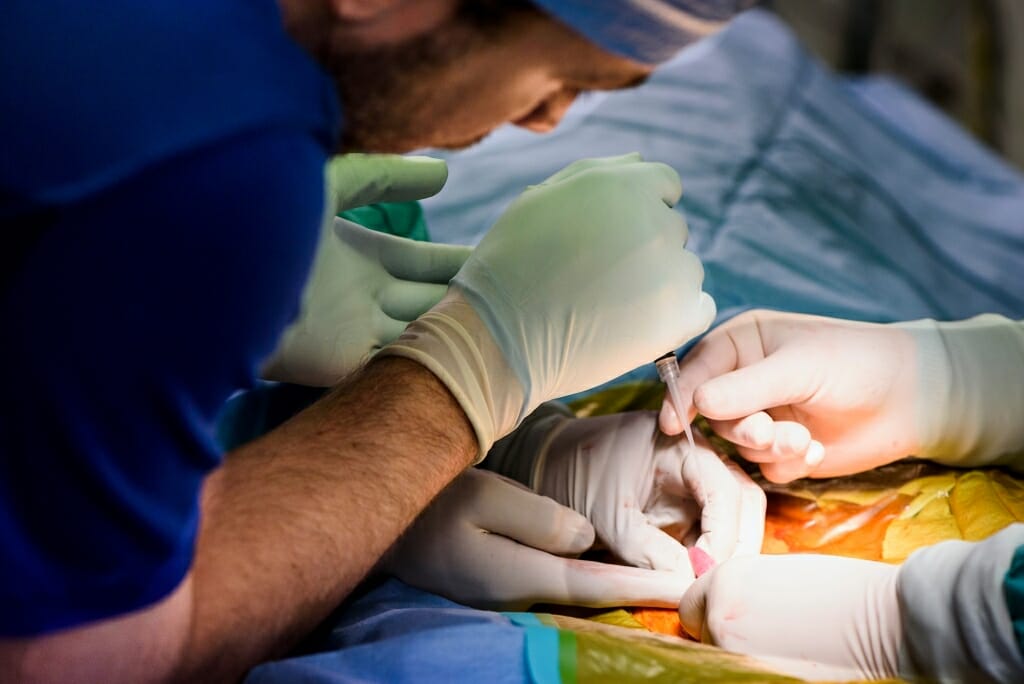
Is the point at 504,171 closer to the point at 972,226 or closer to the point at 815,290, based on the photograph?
the point at 815,290

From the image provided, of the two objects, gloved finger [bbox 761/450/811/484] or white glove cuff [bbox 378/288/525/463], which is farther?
gloved finger [bbox 761/450/811/484]

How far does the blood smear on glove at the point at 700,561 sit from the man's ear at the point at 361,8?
538 mm

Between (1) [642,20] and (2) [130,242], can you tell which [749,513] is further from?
(2) [130,242]

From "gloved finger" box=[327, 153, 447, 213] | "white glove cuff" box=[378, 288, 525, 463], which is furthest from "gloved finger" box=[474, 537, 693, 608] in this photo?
"gloved finger" box=[327, 153, 447, 213]

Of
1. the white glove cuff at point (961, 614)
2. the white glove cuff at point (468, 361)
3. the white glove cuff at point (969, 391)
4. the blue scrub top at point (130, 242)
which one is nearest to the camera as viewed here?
the blue scrub top at point (130, 242)

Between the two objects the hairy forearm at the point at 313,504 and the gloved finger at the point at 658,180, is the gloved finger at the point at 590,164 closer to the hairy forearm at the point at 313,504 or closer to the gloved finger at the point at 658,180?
the gloved finger at the point at 658,180

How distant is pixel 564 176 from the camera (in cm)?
97

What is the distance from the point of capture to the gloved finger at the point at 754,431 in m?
0.92

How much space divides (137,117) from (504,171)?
24.6 inches

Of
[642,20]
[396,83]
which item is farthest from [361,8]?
[642,20]

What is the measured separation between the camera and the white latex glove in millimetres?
904

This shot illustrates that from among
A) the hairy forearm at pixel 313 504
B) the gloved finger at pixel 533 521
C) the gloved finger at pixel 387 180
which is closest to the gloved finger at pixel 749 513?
the gloved finger at pixel 533 521

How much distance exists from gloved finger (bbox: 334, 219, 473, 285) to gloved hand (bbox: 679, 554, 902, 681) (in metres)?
0.38

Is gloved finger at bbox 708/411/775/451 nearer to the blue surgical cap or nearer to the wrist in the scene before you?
the wrist
